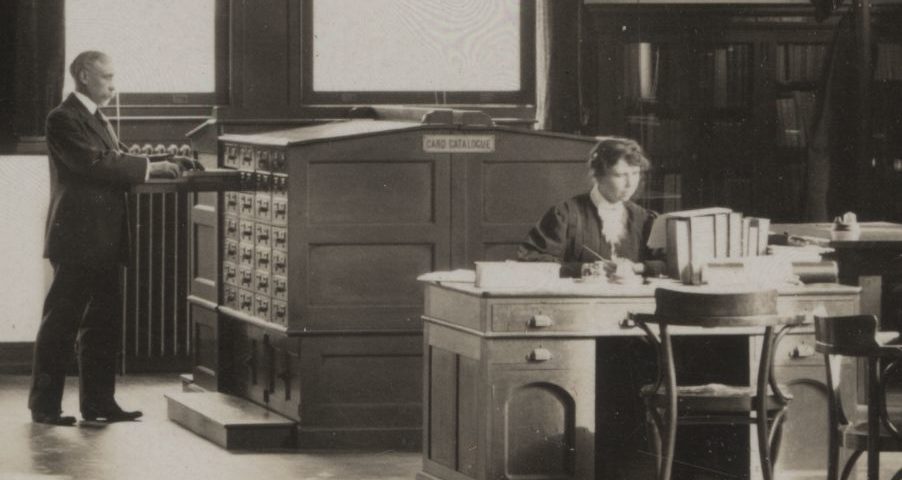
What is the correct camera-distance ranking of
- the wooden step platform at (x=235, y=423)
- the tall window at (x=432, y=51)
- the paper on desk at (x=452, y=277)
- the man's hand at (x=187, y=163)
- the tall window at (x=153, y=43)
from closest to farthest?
the paper on desk at (x=452, y=277) → the wooden step platform at (x=235, y=423) → the man's hand at (x=187, y=163) → the tall window at (x=153, y=43) → the tall window at (x=432, y=51)

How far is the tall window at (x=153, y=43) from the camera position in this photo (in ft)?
32.8

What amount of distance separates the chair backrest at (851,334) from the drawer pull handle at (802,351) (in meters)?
0.75

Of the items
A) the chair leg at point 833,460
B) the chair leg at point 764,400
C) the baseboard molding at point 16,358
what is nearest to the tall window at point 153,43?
the baseboard molding at point 16,358

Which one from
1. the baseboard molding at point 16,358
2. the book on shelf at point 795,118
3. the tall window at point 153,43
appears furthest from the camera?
the book on shelf at point 795,118

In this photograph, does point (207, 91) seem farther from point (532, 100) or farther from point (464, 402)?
point (464, 402)

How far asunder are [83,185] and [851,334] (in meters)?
3.85

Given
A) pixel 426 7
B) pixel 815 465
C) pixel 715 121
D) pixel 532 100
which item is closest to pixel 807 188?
pixel 715 121

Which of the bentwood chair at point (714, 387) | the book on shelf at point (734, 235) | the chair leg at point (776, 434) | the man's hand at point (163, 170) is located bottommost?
the chair leg at point (776, 434)

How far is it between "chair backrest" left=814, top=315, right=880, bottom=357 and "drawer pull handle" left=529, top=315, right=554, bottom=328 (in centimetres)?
100

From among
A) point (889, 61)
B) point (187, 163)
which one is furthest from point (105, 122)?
point (889, 61)

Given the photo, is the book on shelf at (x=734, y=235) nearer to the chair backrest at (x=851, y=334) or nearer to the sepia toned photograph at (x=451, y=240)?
the sepia toned photograph at (x=451, y=240)

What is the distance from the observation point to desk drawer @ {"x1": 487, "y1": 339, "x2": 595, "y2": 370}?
6.63 meters

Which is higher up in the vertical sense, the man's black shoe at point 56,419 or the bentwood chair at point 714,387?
the bentwood chair at point 714,387

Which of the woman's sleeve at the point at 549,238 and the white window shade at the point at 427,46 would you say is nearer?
the woman's sleeve at the point at 549,238
